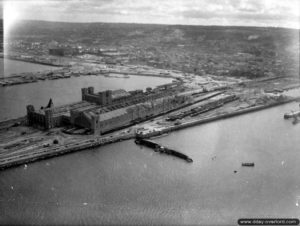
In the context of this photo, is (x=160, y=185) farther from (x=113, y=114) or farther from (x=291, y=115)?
(x=291, y=115)

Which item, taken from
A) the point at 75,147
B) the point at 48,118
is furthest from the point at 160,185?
the point at 48,118

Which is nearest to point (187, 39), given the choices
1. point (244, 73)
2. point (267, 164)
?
point (244, 73)

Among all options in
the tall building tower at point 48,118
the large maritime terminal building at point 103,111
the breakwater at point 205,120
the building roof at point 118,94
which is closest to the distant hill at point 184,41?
the breakwater at point 205,120

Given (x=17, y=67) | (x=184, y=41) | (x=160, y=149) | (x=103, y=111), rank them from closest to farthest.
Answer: (x=160, y=149) < (x=103, y=111) < (x=17, y=67) < (x=184, y=41)

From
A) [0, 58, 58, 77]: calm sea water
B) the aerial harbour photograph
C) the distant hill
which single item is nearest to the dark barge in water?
the aerial harbour photograph

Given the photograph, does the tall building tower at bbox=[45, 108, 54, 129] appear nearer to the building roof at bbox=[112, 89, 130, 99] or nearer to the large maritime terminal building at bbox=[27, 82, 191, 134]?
the large maritime terminal building at bbox=[27, 82, 191, 134]
